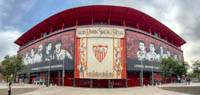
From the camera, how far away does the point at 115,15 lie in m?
38.9

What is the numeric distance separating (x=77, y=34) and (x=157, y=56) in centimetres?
2793

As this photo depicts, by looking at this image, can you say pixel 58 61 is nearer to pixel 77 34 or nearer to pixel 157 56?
pixel 77 34

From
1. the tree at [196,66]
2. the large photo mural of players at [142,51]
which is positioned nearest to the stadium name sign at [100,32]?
the large photo mural of players at [142,51]

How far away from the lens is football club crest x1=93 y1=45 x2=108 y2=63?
33.1 m

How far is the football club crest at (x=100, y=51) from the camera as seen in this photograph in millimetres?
33147

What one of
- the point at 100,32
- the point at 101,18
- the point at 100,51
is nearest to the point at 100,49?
the point at 100,51

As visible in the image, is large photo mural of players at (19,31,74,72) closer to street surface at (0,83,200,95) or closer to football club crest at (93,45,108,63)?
football club crest at (93,45,108,63)

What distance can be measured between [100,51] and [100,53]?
0.52 meters

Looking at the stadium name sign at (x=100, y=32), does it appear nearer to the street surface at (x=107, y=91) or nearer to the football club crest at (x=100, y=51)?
the football club crest at (x=100, y=51)

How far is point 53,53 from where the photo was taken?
39969mm

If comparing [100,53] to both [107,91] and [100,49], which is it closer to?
[100,49]

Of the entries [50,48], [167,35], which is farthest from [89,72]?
[167,35]

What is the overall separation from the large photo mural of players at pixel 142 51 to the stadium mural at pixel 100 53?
2304mm

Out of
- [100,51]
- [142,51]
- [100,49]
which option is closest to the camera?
[100,51]
